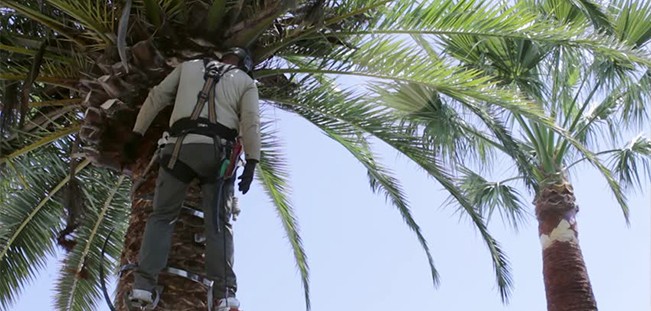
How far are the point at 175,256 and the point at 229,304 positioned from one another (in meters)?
0.75

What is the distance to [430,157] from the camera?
823 centimetres

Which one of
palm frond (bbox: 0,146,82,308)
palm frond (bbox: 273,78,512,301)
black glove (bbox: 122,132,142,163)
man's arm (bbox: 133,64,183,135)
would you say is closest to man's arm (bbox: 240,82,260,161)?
man's arm (bbox: 133,64,183,135)

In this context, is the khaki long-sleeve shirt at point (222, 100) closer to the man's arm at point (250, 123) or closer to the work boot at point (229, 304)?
the man's arm at point (250, 123)

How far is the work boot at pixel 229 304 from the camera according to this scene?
5105mm

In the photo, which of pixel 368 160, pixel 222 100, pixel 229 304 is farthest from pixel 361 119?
pixel 229 304

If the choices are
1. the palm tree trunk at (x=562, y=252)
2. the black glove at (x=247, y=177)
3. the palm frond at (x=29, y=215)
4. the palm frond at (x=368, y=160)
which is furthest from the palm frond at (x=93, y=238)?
the palm tree trunk at (x=562, y=252)

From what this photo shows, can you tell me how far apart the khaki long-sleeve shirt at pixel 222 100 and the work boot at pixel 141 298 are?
0.94 metres

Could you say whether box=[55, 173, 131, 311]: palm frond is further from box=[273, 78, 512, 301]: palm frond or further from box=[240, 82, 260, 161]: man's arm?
box=[240, 82, 260, 161]: man's arm

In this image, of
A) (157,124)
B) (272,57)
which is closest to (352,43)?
(272,57)

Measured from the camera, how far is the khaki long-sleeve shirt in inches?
217

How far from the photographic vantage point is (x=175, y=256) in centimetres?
570

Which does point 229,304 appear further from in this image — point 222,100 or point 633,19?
point 633,19

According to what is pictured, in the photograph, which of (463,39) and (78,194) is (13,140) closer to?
(78,194)

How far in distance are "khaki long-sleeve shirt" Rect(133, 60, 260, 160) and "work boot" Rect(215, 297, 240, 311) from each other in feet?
2.87
